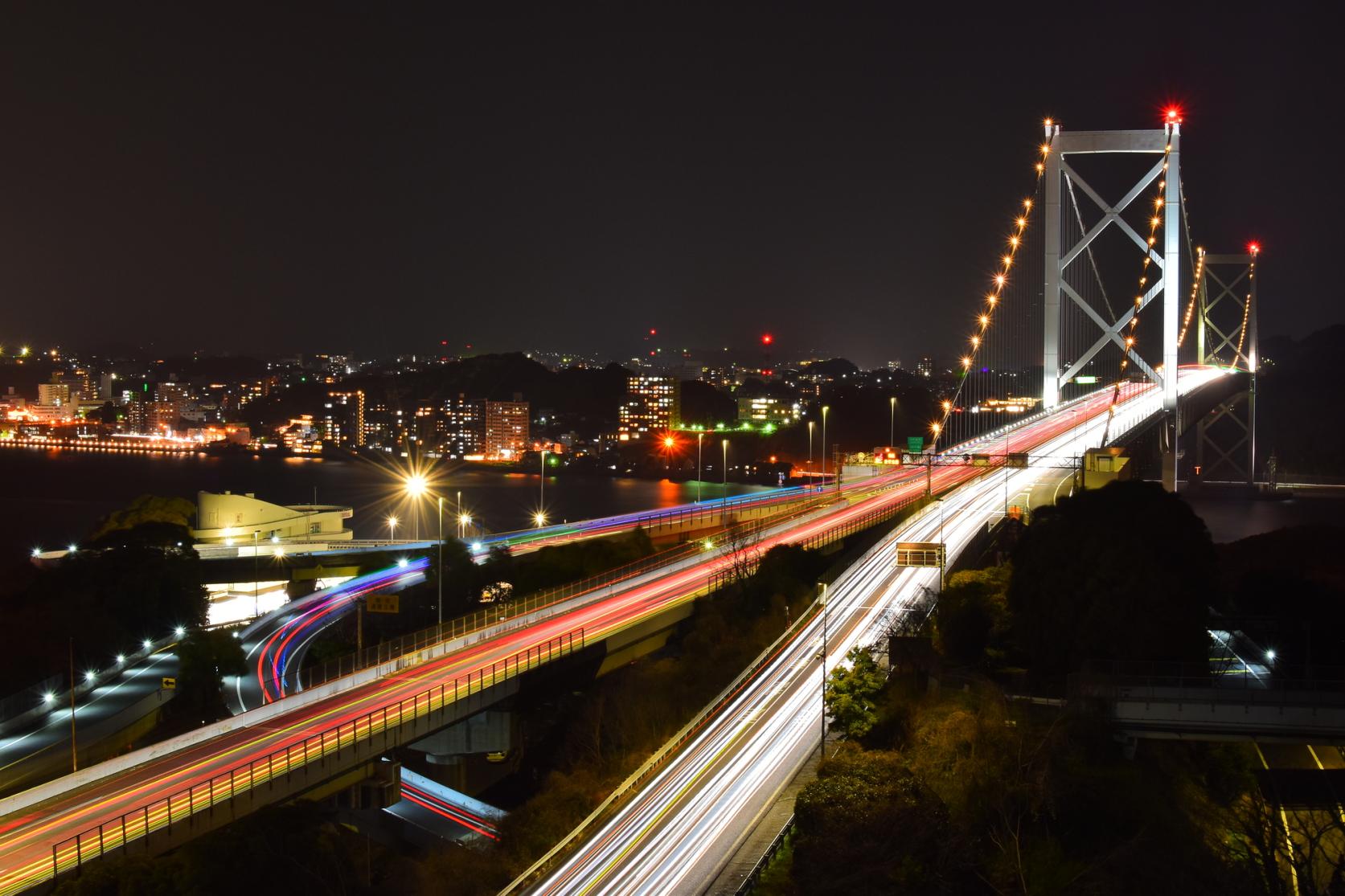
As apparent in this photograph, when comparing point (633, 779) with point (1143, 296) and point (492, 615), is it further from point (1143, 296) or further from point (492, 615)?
point (1143, 296)

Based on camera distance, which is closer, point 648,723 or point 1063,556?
point 1063,556

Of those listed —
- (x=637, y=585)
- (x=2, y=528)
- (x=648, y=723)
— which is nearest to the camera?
(x=648, y=723)

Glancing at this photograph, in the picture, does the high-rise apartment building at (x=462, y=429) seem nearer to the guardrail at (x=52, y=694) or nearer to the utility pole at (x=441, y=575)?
the utility pole at (x=441, y=575)

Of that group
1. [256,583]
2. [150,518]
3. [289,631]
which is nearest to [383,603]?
[289,631]

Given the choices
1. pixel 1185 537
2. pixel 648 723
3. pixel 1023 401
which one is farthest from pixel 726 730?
pixel 1023 401

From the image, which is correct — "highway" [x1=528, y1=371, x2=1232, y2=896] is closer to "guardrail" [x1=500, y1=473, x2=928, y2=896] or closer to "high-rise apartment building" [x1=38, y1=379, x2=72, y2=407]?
"guardrail" [x1=500, y1=473, x2=928, y2=896]

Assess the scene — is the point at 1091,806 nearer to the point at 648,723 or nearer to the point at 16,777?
the point at 648,723
